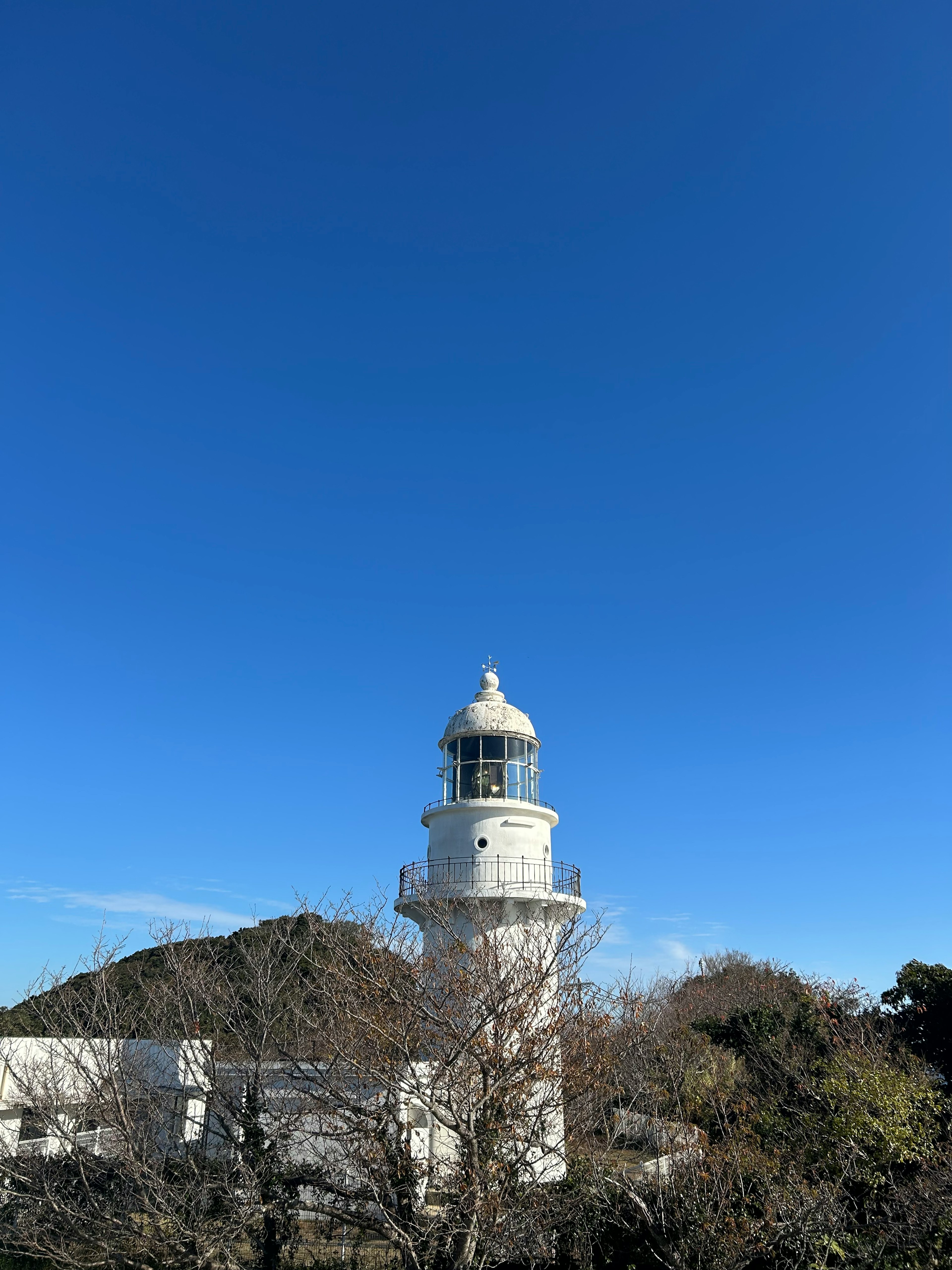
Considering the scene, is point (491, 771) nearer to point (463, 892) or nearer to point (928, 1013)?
point (463, 892)

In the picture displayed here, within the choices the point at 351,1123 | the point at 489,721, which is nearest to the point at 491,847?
the point at 489,721

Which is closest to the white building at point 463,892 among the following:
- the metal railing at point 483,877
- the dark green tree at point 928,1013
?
the metal railing at point 483,877

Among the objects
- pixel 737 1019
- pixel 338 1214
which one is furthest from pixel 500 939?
pixel 737 1019

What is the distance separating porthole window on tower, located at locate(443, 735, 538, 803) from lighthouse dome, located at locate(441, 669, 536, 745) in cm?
18

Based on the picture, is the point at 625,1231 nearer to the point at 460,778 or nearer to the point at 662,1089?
the point at 662,1089

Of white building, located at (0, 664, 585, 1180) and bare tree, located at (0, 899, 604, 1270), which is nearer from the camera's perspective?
bare tree, located at (0, 899, 604, 1270)

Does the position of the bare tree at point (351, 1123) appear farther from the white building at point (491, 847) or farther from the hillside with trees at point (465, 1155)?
the white building at point (491, 847)

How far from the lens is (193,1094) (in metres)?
16.1

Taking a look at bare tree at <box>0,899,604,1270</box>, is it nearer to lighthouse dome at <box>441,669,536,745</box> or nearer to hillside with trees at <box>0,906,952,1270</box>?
hillside with trees at <box>0,906,952,1270</box>

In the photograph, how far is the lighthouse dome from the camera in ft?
70.3

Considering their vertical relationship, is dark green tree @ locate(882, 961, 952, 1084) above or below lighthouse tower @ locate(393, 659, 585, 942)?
below

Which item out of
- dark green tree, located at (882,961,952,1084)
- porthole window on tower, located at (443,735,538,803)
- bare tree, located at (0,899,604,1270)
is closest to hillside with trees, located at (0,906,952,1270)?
bare tree, located at (0,899,604,1270)

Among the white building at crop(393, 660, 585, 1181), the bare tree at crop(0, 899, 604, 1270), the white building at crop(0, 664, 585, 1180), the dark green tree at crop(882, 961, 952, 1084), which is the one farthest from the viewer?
the dark green tree at crop(882, 961, 952, 1084)

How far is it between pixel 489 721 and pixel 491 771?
1.24 meters
